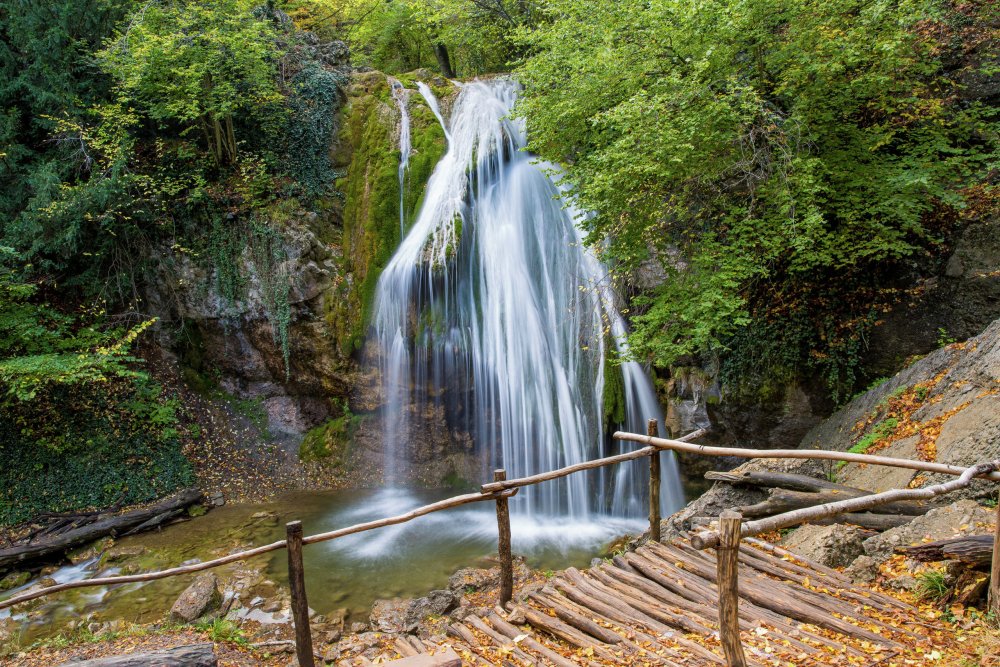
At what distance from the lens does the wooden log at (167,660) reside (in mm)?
3516

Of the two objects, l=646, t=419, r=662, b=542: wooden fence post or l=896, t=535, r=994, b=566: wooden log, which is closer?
l=896, t=535, r=994, b=566: wooden log

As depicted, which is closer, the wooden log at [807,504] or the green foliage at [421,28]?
the wooden log at [807,504]

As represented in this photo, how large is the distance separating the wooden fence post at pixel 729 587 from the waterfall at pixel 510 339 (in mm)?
6368

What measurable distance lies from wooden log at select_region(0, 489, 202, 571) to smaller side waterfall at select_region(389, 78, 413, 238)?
6.15 meters

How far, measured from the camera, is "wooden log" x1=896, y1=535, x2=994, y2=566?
331 centimetres

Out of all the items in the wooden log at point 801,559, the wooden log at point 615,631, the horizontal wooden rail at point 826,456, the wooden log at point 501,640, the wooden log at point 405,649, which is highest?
the horizontal wooden rail at point 826,456

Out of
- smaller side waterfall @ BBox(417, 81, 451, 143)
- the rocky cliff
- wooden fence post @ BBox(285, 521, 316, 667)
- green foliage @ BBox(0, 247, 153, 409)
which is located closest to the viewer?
wooden fence post @ BBox(285, 521, 316, 667)

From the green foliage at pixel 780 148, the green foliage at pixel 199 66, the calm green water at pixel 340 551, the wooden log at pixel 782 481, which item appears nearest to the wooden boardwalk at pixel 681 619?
the wooden log at pixel 782 481

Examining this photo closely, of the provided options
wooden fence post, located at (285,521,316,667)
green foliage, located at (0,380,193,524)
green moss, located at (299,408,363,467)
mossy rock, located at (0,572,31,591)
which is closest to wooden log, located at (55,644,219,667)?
wooden fence post, located at (285,521,316,667)

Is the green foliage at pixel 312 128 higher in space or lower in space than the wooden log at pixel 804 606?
higher

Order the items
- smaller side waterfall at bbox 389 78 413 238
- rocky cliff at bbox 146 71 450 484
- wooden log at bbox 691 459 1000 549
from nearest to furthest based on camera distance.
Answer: wooden log at bbox 691 459 1000 549
rocky cliff at bbox 146 71 450 484
smaller side waterfall at bbox 389 78 413 238

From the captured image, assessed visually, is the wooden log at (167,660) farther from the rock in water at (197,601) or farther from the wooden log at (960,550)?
the wooden log at (960,550)

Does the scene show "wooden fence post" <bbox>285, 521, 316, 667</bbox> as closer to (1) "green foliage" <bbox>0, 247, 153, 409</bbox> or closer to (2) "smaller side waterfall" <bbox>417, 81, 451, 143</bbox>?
(1) "green foliage" <bbox>0, 247, 153, 409</bbox>

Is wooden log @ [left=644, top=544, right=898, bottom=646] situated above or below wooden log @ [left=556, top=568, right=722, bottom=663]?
above
